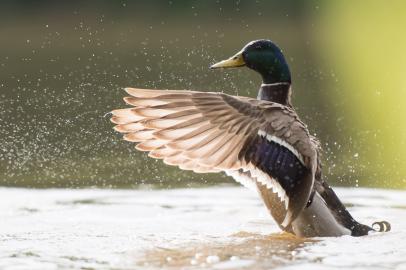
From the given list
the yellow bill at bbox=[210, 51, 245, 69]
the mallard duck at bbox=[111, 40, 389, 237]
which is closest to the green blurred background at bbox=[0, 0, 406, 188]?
the yellow bill at bbox=[210, 51, 245, 69]

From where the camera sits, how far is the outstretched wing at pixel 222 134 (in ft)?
17.5

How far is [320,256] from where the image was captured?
5070 millimetres

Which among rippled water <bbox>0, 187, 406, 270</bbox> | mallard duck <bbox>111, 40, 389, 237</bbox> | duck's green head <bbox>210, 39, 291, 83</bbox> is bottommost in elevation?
rippled water <bbox>0, 187, 406, 270</bbox>

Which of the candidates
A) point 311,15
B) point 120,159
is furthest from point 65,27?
point 120,159

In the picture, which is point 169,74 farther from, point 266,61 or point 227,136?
point 227,136

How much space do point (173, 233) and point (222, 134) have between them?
87 centimetres

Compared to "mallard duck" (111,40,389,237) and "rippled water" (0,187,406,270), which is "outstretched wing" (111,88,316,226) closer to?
"mallard duck" (111,40,389,237)

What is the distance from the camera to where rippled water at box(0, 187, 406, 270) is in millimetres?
4961

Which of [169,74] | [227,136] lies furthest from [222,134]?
[169,74]

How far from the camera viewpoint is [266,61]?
6211 mm

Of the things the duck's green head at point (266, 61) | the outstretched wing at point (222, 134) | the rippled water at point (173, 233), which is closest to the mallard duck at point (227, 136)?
the outstretched wing at point (222, 134)

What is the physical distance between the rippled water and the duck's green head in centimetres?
93

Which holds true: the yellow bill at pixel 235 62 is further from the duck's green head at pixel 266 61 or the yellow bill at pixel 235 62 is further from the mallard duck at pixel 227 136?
the mallard duck at pixel 227 136

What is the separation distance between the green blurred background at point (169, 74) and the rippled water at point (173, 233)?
55cm
